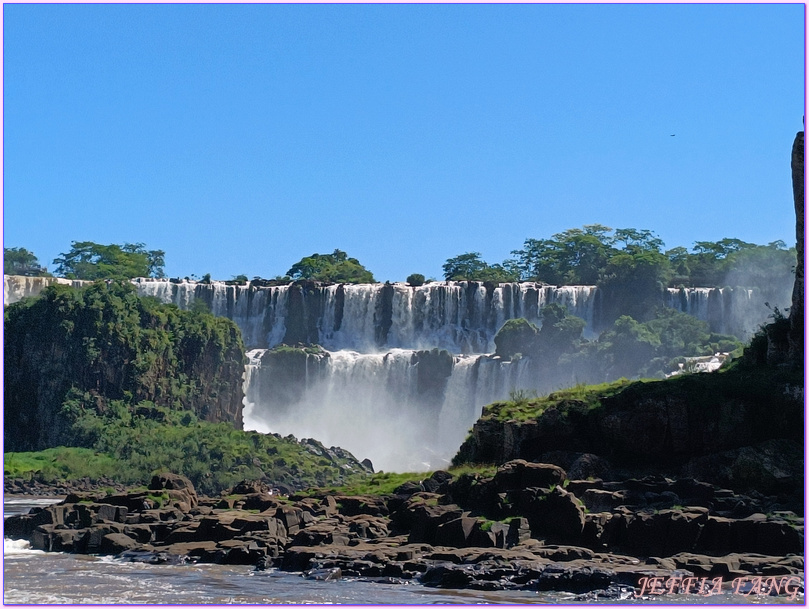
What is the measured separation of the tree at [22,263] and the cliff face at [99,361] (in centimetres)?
4259

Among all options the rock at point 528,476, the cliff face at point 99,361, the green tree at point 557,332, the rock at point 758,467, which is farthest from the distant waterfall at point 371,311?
the rock at point 528,476

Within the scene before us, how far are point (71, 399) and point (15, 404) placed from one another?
3.57 metres

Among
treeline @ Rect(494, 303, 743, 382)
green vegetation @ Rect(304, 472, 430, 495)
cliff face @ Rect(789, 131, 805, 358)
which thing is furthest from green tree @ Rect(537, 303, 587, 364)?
cliff face @ Rect(789, 131, 805, 358)

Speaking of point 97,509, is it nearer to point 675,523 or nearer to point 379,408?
point 675,523

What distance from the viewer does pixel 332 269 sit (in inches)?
4877

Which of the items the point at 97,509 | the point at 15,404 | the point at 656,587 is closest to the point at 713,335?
the point at 15,404

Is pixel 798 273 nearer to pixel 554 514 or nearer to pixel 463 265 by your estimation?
pixel 554 514

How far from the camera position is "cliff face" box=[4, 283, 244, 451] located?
7688cm

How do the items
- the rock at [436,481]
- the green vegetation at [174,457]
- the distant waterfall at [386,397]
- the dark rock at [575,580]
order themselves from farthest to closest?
the distant waterfall at [386,397], the green vegetation at [174,457], the rock at [436,481], the dark rock at [575,580]

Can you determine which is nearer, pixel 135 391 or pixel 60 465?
pixel 60 465

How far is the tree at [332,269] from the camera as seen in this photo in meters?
123

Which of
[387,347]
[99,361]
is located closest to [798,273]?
[99,361]

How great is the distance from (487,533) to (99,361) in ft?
182

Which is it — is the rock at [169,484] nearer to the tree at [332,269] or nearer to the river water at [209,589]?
the river water at [209,589]
